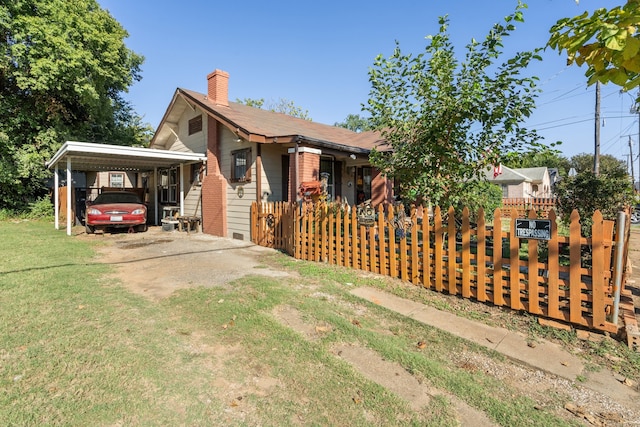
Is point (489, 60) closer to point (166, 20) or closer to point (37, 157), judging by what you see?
point (166, 20)

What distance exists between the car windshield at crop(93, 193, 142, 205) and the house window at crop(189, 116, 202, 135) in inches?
140

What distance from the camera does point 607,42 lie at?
1.78 metres

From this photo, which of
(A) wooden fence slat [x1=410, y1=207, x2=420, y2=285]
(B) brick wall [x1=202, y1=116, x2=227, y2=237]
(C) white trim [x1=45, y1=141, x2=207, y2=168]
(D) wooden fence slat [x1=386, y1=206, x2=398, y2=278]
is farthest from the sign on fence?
(C) white trim [x1=45, y1=141, x2=207, y2=168]

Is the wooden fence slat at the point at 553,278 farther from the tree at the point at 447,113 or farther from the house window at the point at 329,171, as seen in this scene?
the house window at the point at 329,171

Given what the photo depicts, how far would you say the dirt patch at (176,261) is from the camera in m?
5.58

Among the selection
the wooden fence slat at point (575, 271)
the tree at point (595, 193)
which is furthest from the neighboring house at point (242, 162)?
the wooden fence slat at point (575, 271)

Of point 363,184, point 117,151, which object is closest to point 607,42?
point 117,151

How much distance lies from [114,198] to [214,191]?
3.80 m

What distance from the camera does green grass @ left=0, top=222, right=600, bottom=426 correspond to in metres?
2.34

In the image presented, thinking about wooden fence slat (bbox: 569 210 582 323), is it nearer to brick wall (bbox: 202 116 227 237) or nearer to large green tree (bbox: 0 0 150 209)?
brick wall (bbox: 202 116 227 237)

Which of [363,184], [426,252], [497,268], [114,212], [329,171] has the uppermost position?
[329,171]

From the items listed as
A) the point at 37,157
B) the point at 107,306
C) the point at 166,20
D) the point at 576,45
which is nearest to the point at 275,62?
the point at 166,20

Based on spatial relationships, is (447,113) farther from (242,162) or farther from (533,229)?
(242,162)

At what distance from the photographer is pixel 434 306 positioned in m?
4.59
